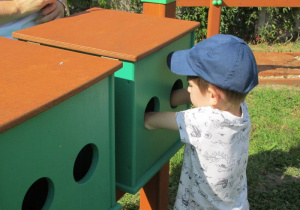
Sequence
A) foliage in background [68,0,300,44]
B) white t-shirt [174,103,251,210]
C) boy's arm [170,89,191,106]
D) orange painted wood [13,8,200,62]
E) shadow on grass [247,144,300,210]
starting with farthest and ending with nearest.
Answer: foliage in background [68,0,300,44], shadow on grass [247,144,300,210], boy's arm [170,89,191,106], white t-shirt [174,103,251,210], orange painted wood [13,8,200,62]

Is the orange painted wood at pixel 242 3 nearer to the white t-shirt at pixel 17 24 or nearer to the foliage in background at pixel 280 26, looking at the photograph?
the white t-shirt at pixel 17 24

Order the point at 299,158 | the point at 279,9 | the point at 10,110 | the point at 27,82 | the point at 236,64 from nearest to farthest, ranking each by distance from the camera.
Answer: the point at 10,110
the point at 27,82
the point at 236,64
the point at 299,158
the point at 279,9

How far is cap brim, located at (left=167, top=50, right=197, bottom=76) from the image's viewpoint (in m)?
1.50

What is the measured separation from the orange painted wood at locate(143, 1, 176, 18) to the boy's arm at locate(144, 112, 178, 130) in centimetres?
56

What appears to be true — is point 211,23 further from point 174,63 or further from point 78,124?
point 78,124

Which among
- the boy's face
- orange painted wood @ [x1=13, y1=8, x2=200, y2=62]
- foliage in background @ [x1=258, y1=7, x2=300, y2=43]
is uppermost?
orange painted wood @ [x1=13, y1=8, x2=200, y2=62]

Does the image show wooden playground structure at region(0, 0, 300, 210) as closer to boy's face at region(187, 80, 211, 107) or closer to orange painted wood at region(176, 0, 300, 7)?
boy's face at region(187, 80, 211, 107)

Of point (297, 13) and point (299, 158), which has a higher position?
point (297, 13)

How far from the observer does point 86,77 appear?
115 centimetres

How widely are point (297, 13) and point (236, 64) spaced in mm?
5799

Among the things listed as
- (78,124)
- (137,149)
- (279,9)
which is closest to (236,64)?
(137,149)

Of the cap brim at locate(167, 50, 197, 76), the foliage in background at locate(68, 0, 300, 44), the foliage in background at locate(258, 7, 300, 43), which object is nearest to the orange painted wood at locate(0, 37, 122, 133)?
the cap brim at locate(167, 50, 197, 76)

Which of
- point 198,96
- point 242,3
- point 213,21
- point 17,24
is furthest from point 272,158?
point 17,24

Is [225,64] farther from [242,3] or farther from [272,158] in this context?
[242,3]
